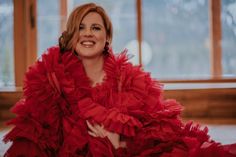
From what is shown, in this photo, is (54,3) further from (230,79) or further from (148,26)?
(230,79)

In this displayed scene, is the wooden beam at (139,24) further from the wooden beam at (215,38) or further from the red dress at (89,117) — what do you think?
the red dress at (89,117)

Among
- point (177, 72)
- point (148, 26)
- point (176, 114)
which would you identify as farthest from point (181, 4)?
point (176, 114)

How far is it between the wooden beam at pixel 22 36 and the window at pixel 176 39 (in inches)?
38.6

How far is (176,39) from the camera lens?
3543 millimetres

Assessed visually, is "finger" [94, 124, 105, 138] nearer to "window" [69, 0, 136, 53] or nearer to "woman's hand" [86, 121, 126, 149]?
"woman's hand" [86, 121, 126, 149]

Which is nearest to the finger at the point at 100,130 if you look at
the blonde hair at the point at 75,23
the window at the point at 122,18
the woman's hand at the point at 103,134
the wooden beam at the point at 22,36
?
the woman's hand at the point at 103,134

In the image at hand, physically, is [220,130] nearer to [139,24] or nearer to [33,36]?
→ [139,24]

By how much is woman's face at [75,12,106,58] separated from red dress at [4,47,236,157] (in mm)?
45

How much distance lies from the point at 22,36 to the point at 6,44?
5.9 inches

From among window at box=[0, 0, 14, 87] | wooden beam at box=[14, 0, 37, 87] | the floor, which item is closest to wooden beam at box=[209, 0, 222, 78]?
the floor

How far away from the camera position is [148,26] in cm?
350

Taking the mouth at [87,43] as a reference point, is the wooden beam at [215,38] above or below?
above

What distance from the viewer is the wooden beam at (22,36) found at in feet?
10.8

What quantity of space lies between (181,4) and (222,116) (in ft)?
4.05
